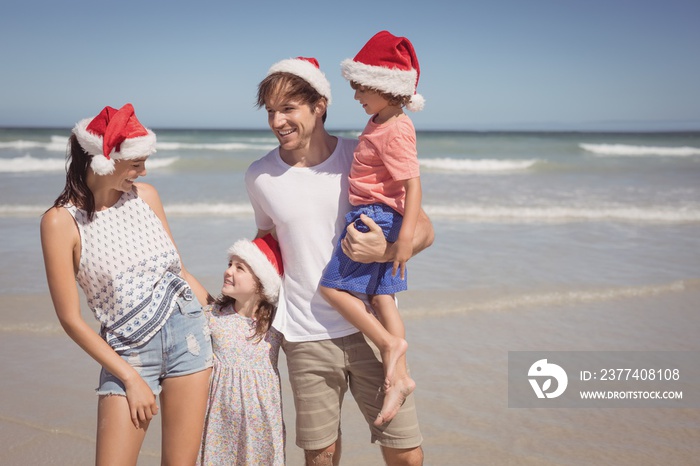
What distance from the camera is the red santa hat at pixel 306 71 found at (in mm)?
2723

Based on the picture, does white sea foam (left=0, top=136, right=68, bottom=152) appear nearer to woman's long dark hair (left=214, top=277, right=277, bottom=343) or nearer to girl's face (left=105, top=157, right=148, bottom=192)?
woman's long dark hair (left=214, top=277, right=277, bottom=343)

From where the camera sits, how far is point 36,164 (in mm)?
19484

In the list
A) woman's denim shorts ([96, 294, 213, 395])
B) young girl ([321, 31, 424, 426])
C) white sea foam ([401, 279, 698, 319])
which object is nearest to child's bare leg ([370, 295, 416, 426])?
young girl ([321, 31, 424, 426])

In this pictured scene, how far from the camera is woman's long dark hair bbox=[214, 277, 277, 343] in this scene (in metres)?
2.79


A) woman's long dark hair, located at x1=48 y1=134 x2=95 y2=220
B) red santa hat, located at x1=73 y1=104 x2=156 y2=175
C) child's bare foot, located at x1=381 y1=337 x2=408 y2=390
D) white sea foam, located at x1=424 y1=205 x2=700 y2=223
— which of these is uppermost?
red santa hat, located at x1=73 y1=104 x2=156 y2=175

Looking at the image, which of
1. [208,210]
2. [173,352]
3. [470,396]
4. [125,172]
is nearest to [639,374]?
[470,396]

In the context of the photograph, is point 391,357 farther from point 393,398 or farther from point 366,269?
point 366,269

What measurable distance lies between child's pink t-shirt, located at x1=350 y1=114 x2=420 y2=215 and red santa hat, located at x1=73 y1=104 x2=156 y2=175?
85 centimetres

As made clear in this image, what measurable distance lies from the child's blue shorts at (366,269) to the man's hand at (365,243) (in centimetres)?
6

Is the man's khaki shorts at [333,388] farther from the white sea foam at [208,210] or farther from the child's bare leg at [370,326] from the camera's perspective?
the white sea foam at [208,210]

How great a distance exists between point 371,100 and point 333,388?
1.28 metres

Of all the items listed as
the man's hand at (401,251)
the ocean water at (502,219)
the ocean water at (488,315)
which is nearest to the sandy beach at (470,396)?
the ocean water at (488,315)

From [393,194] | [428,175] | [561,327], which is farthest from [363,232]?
[428,175]

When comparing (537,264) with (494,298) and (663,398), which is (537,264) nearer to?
(494,298)
